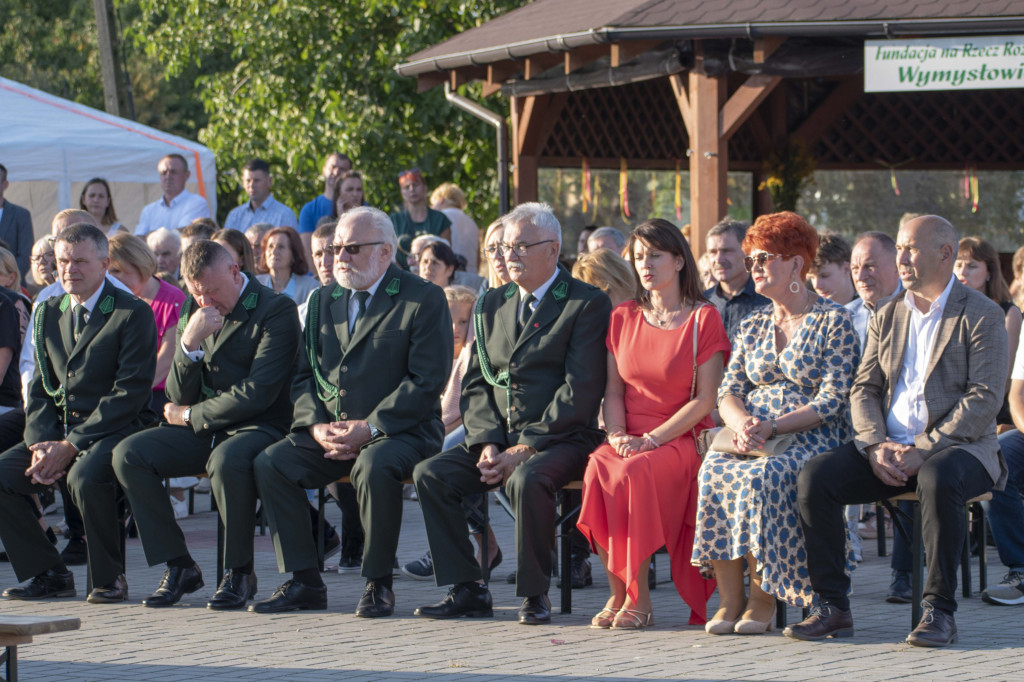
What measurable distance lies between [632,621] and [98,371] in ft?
9.35

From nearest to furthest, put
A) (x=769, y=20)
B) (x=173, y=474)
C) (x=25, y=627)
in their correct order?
(x=25, y=627)
(x=173, y=474)
(x=769, y=20)

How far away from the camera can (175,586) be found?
695 cm

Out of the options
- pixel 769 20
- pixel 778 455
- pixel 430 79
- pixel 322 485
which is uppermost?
pixel 430 79

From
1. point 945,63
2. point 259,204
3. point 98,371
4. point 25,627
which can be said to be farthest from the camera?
point 259,204

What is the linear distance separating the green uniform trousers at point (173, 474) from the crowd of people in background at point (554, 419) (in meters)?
0.01

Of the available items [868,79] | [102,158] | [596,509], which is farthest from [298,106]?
[596,509]

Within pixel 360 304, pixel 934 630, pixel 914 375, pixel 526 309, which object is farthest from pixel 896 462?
pixel 360 304

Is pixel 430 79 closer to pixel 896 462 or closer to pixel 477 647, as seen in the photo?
pixel 896 462

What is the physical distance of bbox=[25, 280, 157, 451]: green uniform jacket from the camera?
7.21m

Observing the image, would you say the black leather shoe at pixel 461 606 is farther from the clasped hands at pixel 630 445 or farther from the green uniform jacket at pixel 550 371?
the clasped hands at pixel 630 445

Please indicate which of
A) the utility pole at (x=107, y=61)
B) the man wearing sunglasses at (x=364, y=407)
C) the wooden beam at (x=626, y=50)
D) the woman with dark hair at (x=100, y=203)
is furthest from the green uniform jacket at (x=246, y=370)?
the utility pole at (x=107, y=61)

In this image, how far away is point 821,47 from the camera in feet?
38.7

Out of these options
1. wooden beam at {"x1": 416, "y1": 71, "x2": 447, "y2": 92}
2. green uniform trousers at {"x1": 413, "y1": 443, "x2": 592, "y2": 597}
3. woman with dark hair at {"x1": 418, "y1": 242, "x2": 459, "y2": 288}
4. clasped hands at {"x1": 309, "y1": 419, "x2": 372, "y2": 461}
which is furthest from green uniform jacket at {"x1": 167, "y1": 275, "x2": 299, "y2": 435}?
wooden beam at {"x1": 416, "y1": 71, "x2": 447, "y2": 92}

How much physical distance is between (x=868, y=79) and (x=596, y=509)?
5805 millimetres
